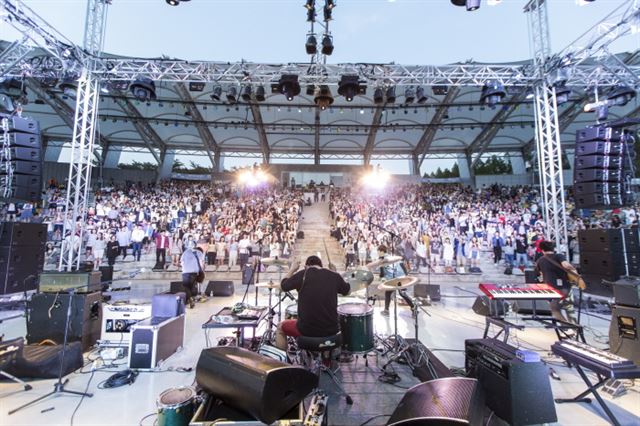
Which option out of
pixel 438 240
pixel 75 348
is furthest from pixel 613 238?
pixel 75 348

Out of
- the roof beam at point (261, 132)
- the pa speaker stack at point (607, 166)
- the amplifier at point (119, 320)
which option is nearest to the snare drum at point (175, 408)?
the amplifier at point (119, 320)

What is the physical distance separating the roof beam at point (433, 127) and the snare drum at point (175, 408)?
1784 centimetres

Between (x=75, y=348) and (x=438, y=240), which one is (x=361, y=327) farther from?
(x=438, y=240)

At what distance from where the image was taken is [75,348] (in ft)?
11.6

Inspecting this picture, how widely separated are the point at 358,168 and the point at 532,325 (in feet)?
60.6

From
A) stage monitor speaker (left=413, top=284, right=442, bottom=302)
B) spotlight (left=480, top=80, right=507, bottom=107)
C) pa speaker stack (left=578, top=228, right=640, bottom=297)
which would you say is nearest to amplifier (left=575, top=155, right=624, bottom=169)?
pa speaker stack (left=578, top=228, right=640, bottom=297)

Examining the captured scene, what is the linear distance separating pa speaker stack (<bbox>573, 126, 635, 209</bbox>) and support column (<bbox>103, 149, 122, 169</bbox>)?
1034 inches

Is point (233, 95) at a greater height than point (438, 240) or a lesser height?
greater

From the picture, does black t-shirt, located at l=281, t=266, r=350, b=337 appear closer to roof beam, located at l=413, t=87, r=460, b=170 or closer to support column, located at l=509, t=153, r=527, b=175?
roof beam, located at l=413, t=87, r=460, b=170

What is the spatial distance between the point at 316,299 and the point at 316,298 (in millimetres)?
10

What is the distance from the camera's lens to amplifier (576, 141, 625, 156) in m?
6.16

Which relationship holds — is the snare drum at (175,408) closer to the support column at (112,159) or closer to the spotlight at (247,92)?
the spotlight at (247,92)

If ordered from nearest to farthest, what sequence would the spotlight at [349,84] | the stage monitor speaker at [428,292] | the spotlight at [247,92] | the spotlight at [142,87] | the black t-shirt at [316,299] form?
1. the black t-shirt at [316,299]
2. the stage monitor speaker at [428,292]
3. the spotlight at [349,84]
4. the spotlight at [142,87]
5. the spotlight at [247,92]

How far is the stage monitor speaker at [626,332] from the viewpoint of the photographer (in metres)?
3.54
